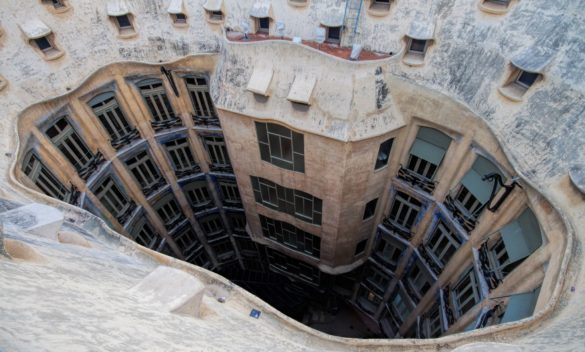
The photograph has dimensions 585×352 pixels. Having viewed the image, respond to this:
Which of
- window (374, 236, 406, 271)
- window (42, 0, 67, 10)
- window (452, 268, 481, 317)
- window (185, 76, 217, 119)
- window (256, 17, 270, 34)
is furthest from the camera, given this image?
window (374, 236, 406, 271)

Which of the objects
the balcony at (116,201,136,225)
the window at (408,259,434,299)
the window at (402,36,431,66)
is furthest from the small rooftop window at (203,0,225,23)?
the window at (408,259,434,299)

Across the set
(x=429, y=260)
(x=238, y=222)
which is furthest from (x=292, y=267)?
(x=429, y=260)

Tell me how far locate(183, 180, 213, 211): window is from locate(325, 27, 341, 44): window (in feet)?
48.2

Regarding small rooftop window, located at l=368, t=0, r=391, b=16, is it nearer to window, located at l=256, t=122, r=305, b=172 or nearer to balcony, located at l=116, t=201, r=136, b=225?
window, located at l=256, t=122, r=305, b=172

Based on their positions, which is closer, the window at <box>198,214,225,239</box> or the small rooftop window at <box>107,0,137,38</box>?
the small rooftop window at <box>107,0,137,38</box>

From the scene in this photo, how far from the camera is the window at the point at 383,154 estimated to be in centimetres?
1720

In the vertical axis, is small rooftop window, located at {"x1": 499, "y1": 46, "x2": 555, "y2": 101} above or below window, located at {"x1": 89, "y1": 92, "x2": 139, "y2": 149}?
above

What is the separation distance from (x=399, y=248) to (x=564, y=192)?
1152 centimetres

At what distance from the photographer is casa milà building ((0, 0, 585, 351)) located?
24.5 ft

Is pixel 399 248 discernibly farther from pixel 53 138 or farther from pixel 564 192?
pixel 53 138

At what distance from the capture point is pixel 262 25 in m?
18.8

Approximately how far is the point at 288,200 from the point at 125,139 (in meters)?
11.2

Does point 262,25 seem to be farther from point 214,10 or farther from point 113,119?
point 113,119

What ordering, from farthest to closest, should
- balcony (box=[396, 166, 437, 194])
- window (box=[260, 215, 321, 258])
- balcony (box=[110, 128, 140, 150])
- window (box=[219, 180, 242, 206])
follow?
window (box=[219, 180, 242, 206]) < window (box=[260, 215, 321, 258]) < balcony (box=[110, 128, 140, 150]) < balcony (box=[396, 166, 437, 194])
